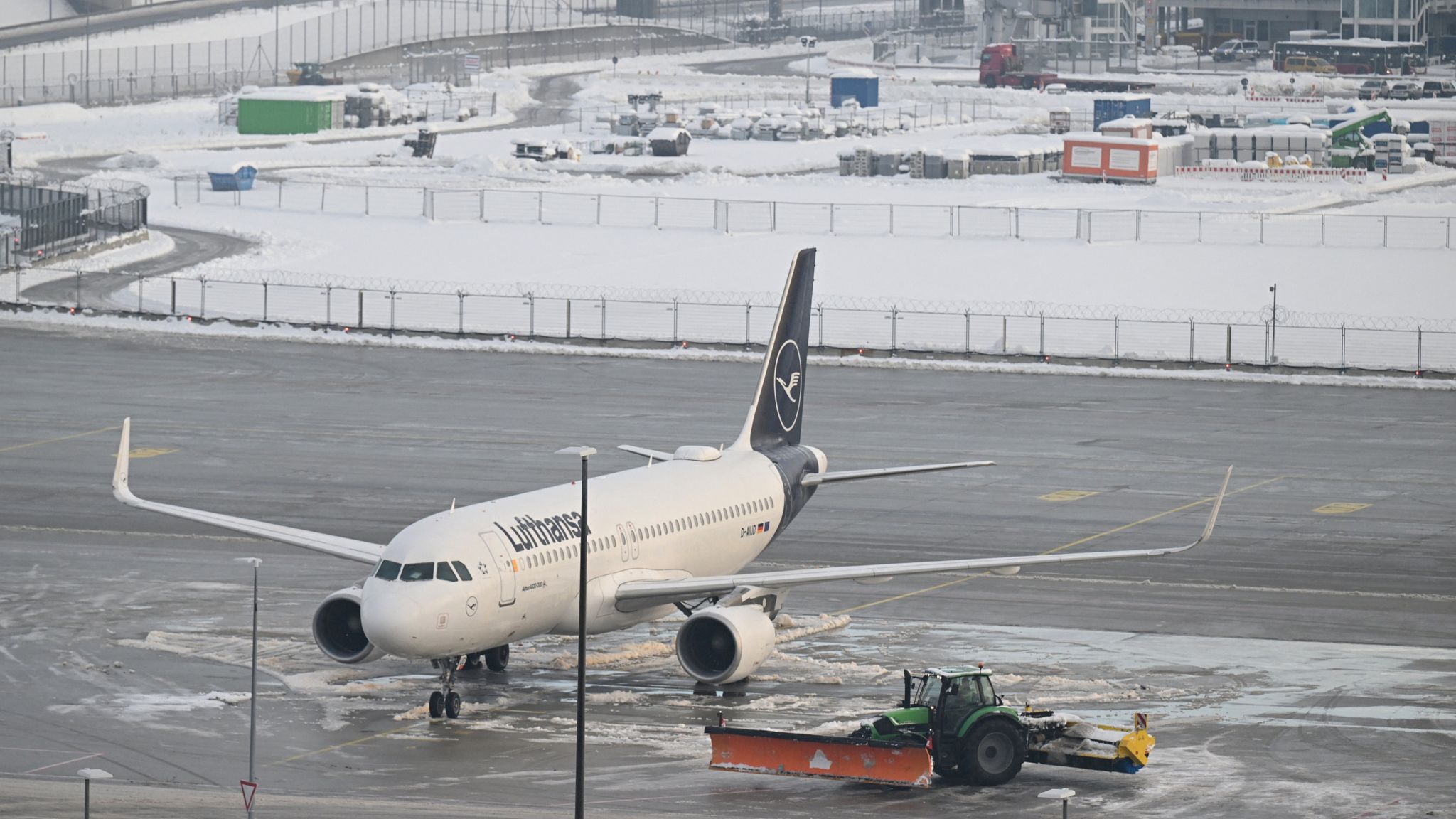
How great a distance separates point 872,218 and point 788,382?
78041 mm

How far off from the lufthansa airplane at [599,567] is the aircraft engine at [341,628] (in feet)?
0.10

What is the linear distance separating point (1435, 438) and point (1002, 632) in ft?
105

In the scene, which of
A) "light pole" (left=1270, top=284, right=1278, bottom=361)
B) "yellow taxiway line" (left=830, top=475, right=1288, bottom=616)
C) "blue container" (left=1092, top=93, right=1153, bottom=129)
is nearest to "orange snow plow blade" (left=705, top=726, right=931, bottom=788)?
"yellow taxiway line" (left=830, top=475, right=1288, bottom=616)

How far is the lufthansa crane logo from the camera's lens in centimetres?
5022

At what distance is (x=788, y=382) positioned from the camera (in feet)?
167

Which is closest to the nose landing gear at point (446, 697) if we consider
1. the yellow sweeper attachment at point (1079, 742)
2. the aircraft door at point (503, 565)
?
the aircraft door at point (503, 565)

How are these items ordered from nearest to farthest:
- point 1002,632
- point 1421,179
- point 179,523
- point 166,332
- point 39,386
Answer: point 1002,632 < point 179,523 < point 39,386 < point 166,332 < point 1421,179

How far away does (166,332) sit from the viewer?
9362 cm

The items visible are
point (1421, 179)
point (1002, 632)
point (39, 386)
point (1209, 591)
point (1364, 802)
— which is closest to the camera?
point (1364, 802)

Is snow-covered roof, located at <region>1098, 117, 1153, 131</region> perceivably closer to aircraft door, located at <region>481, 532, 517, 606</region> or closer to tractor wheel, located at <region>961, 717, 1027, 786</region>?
aircraft door, located at <region>481, 532, 517, 606</region>

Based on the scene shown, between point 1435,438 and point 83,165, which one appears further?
point 83,165

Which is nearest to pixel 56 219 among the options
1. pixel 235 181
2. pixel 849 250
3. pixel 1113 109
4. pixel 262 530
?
pixel 235 181

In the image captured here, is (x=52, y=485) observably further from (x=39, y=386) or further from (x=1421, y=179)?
(x=1421, y=179)

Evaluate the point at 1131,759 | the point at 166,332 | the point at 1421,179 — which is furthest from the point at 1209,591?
the point at 1421,179
